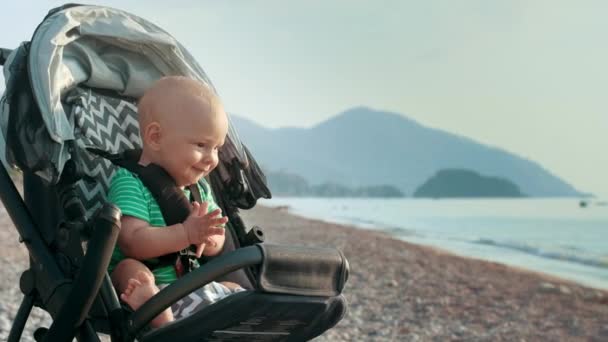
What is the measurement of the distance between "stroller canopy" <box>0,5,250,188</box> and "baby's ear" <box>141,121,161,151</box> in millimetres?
269

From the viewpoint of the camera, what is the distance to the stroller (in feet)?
7.72

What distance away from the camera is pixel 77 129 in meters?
3.30

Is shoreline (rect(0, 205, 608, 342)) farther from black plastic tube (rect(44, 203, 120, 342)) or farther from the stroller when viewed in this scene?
black plastic tube (rect(44, 203, 120, 342))

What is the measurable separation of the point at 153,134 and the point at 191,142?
6.0 inches

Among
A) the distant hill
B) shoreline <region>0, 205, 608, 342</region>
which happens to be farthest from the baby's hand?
the distant hill

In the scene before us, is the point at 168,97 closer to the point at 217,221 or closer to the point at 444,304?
the point at 217,221

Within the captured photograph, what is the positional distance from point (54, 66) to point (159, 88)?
0.45 m

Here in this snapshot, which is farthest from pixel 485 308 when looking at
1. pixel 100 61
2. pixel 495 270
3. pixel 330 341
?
pixel 100 61

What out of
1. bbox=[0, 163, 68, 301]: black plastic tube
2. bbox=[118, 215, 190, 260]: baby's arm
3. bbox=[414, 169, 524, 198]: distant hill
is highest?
bbox=[118, 215, 190, 260]: baby's arm

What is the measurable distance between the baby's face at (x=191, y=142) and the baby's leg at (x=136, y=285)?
1.24 ft

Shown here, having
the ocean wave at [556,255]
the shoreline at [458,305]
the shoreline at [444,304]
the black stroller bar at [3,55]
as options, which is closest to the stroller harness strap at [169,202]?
the black stroller bar at [3,55]

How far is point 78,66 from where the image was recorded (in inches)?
129

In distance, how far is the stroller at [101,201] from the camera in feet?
7.72

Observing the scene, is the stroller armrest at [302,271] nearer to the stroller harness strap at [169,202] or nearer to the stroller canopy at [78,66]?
the stroller harness strap at [169,202]
